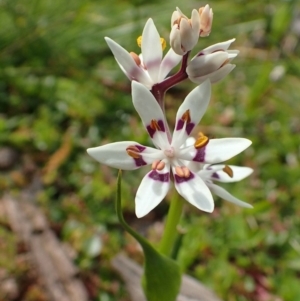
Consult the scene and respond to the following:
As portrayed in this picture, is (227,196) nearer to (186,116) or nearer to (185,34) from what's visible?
(186,116)

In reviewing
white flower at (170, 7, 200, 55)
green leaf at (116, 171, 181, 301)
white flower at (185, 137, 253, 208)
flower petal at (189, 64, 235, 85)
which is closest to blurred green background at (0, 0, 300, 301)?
green leaf at (116, 171, 181, 301)

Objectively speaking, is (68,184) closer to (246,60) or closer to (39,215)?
(39,215)

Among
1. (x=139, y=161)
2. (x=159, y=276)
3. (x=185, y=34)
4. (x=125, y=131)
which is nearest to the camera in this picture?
(x=185, y=34)

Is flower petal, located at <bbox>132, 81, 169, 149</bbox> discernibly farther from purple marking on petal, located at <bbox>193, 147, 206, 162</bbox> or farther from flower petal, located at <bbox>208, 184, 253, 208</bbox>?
flower petal, located at <bbox>208, 184, 253, 208</bbox>

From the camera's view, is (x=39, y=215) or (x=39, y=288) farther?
(x=39, y=215)

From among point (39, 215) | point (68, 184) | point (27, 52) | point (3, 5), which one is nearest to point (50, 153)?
point (68, 184)

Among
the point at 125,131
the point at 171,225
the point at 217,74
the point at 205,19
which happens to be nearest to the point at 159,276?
the point at 171,225
